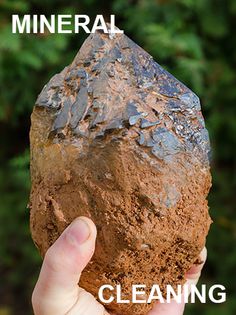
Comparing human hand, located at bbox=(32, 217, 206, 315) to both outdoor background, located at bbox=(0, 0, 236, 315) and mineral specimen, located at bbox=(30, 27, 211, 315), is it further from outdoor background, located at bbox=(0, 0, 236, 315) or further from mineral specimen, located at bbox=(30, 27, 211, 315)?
outdoor background, located at bbox=(0, 0, 236, 315)

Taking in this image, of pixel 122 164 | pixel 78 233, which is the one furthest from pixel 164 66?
pixel 78 233

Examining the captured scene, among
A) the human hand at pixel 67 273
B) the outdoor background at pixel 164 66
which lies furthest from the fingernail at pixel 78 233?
the outdoor background at pixel 164 66

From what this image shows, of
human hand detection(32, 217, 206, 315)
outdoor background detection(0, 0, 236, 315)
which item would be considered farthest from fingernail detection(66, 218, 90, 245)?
outdoor background detection(0, 0, 236, 315)

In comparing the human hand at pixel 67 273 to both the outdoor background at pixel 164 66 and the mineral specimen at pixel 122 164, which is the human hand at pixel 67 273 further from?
the outdoor background at pixel 164 66

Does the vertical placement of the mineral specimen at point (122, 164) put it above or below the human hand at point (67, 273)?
above

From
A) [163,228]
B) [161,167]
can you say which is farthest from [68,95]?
[163,228]
